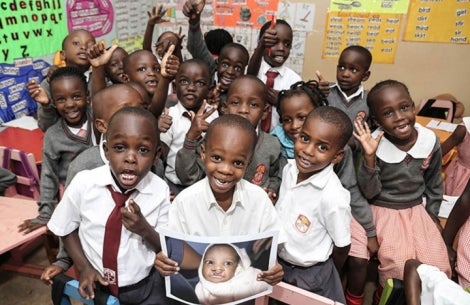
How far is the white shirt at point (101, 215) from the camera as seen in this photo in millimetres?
1369

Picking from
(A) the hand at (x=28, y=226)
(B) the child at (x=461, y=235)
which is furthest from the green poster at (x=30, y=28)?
(B) the child at (x=461, y=235)

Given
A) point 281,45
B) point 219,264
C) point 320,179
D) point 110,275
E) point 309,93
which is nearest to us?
point 219,264

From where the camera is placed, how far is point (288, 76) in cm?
287

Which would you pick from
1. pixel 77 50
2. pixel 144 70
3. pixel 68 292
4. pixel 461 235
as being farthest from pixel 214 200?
pixel 77 50

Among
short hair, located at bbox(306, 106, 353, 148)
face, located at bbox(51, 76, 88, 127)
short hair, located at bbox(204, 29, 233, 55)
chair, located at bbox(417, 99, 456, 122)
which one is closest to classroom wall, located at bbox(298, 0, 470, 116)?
chair, located at bbox(417, 99, 456, 122)

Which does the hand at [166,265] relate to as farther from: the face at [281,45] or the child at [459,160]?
the child at [459,160]

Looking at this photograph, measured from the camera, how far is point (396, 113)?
189 centimetres

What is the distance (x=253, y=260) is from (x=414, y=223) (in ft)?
3.92

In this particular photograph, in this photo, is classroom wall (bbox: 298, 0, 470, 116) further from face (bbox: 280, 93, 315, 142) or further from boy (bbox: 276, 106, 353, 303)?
boy (bbox: 276, 106, 353, 303)

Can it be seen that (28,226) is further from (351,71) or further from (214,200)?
(351,71)

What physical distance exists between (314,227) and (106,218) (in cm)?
88

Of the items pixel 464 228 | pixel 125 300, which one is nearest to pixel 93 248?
pixel 125 300

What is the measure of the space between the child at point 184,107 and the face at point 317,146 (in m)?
0.78

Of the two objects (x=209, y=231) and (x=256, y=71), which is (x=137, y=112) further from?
(x=256, y=71)
